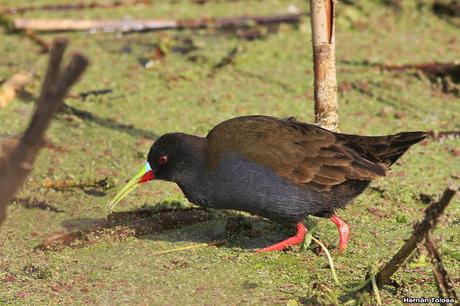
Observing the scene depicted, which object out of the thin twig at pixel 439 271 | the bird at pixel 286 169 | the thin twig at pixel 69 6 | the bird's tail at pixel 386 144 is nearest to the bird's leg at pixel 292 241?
the bird at pixel 286 169

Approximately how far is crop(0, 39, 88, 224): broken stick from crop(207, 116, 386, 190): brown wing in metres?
2.54

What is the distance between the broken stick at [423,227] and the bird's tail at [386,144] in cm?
111

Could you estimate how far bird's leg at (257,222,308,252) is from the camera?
184 inches

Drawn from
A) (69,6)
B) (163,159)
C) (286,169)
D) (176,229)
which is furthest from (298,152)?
(69,6)

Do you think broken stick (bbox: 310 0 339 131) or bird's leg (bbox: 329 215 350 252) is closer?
bird's leg (bbox: 329 215 350 252)

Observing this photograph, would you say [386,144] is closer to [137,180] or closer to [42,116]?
[137,180]

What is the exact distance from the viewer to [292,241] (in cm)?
471

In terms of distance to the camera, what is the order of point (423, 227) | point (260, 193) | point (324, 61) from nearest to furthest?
point (423, 227), point (260, 193), point (324, 61)

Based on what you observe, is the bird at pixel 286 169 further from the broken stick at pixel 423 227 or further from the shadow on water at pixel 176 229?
the broken stick at pixel 423 227

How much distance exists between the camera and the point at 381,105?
699 cm

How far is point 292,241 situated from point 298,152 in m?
0.53

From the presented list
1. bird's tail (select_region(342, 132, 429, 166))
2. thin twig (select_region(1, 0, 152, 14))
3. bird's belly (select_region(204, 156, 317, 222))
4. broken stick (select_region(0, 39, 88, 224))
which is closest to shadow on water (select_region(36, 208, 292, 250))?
bird's belly (select_region(204, 156, 317, 222))

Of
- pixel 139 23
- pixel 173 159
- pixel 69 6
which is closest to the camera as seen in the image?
pixel 173 159

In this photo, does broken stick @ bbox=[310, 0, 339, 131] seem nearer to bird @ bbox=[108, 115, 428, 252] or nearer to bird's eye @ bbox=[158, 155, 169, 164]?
bird @ bbox=[108, 115, 428, 252]
